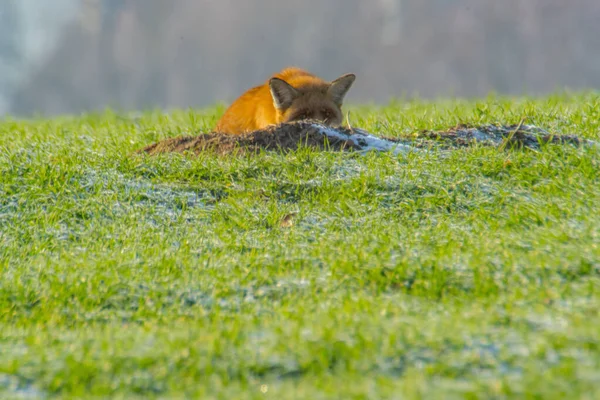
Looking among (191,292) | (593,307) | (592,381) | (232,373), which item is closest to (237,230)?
(191,292)

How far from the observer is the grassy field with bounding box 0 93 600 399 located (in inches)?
156

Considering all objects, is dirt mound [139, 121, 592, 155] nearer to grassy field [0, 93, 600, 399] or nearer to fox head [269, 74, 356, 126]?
grassy field [0, 93, 600, 399]

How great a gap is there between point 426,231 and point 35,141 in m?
5.95

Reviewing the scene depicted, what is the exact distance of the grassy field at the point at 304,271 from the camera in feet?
13.0

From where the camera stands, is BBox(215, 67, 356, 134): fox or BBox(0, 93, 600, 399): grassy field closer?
BBox(0, 93, 600, 399): grassy field

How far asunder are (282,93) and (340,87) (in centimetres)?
80

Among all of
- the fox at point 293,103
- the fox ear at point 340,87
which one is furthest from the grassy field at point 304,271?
the fox at point 293,103

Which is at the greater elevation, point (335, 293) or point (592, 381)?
point (335, 293)

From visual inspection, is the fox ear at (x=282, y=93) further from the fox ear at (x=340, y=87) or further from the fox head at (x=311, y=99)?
the fox ear at (x=340, y=87)

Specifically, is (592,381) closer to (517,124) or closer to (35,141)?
(517,124)

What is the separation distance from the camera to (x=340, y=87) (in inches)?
361

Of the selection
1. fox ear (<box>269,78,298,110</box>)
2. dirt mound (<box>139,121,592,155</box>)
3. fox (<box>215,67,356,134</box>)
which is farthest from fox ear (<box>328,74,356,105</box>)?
dirt mound (<box>139,121,592,155</box>)

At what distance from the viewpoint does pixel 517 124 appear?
8.86 m

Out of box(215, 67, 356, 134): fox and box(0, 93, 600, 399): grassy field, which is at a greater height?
box(215, 67, 356, 134): fox
